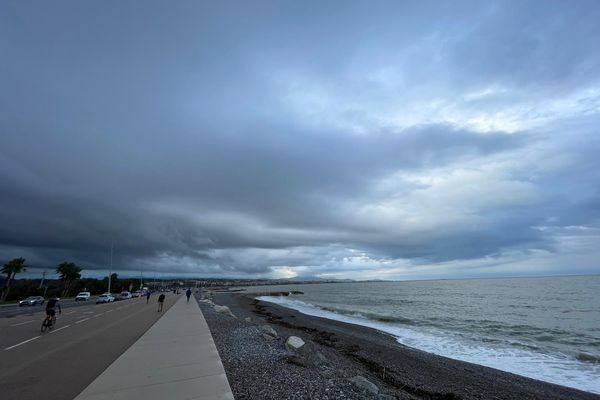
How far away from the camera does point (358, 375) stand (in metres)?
11.3

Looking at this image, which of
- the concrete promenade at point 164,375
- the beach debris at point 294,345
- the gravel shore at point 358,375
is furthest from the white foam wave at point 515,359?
the concrete promenade at point 164,375

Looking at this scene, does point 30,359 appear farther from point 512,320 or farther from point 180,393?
point 512,320

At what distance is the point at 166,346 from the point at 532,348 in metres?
22.4

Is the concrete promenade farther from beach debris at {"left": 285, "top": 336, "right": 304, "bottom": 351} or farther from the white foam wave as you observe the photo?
the white foam wave

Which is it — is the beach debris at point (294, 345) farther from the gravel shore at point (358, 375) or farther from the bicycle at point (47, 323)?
the bicycle at point (47, 323)

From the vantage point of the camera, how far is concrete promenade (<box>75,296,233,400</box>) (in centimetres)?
659

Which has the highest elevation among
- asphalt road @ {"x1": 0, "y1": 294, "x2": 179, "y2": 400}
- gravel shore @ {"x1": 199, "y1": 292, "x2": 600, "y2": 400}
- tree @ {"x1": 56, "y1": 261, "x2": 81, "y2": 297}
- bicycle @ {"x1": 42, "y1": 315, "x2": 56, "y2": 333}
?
tree @ {"x1": 56, "y1": 261, "x2": 81, "y2": 297}

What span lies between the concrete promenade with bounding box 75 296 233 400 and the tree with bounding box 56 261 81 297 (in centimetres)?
9444

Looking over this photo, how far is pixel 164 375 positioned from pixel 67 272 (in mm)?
99384

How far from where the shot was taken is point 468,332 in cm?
2831

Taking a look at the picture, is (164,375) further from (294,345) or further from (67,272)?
(67,272)

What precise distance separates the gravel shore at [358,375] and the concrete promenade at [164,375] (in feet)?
2.33

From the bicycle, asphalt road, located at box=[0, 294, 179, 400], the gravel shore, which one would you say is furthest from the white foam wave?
the bicycle

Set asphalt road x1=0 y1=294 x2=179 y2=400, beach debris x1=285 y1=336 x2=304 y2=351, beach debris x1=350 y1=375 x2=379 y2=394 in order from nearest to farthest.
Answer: asphalt road x1=0 y1=294 x2=179 y2=400 → beach debris x1=350 y1=375 x2=379 y2=394 → beach debris x1=285 y1=336 x2=304 y2=351
